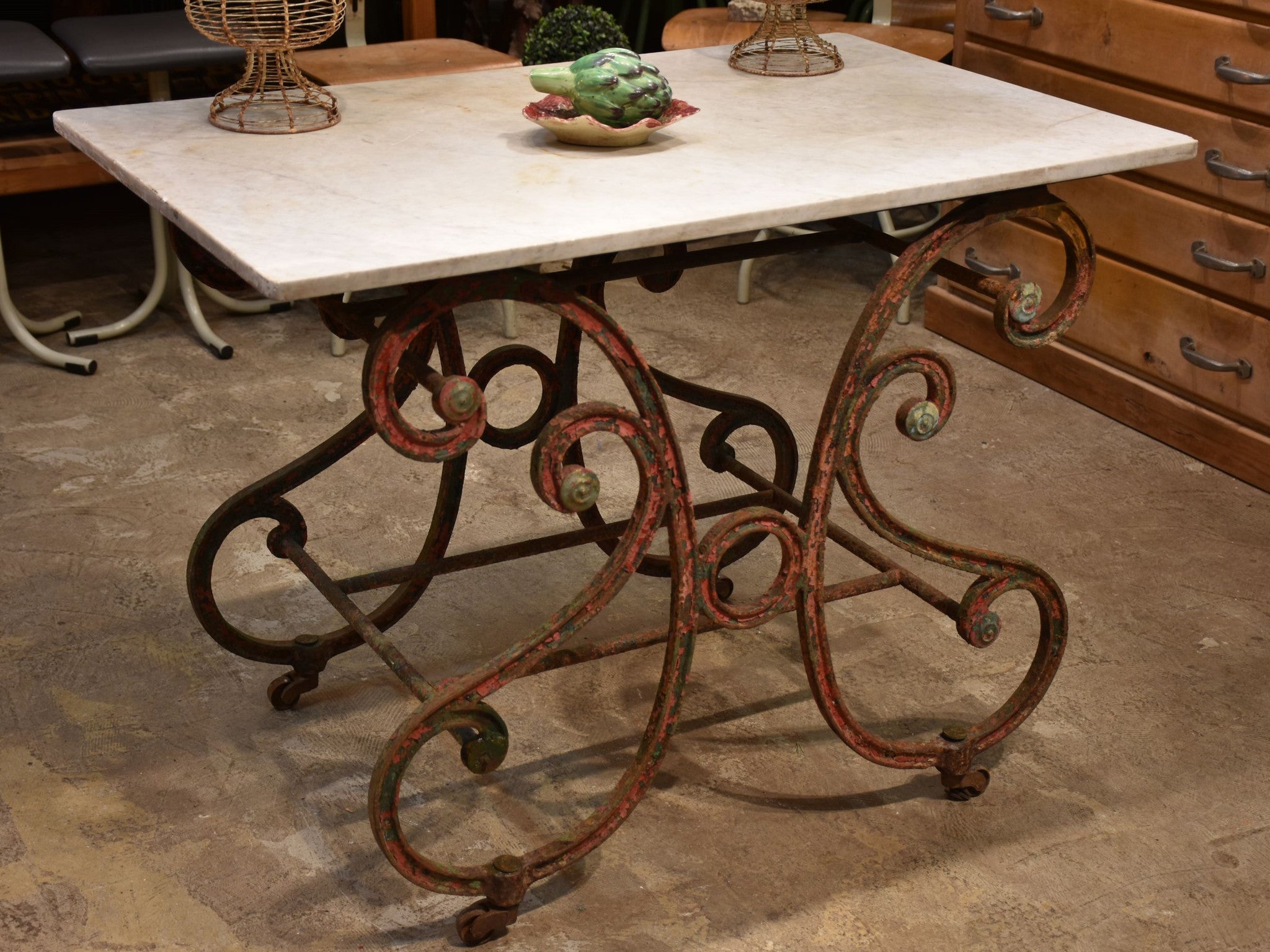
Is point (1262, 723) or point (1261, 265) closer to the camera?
point (1262, 723)

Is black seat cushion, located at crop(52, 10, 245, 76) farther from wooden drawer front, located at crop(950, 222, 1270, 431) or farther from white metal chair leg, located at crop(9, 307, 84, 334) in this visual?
wooden drawer front, located at crop(950, 222, 1270, 431)

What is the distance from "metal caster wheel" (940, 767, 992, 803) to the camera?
200 centimetres

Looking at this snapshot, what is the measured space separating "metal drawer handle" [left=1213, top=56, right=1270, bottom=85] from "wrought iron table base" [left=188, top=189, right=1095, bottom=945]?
0.96 meters

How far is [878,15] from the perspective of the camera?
12.2 ft

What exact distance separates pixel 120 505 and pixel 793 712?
1.29 metres

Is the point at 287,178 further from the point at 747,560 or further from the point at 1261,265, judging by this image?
the point at 1261,265

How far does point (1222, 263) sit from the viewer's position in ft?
9.08

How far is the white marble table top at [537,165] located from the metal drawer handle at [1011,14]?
0.97 meters

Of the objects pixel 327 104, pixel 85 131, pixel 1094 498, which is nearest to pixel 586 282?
pixel 327 104

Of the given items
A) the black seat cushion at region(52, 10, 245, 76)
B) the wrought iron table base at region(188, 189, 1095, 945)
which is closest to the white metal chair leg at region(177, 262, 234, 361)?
the black seat cushion at region(52, 10, 245, 76)

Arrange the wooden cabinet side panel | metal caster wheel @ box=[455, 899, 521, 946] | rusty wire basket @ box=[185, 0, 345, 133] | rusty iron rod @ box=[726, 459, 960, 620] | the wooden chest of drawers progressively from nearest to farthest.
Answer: metal caster wheel @ box=[455, 899, 521, 946] → rusty wire basket @ box=[185, 0, 345, 133] → rusty iron rod @ box=[726, 459, 960, 620] → the wooden chest of drawers → the wooden cabinet side panel

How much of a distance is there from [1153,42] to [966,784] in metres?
1.56

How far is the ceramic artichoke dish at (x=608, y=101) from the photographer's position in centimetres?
180

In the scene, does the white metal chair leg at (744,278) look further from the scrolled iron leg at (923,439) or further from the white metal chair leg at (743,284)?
the scrolled iron leg at (923,439)
